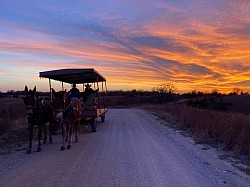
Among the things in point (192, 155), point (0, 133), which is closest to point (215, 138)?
point (192, 155)

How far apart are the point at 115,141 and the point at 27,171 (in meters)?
5.61

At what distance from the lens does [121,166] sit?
9.55 meters

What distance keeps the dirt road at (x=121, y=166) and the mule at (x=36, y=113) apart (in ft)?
2.47

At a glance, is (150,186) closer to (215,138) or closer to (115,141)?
(115,141)

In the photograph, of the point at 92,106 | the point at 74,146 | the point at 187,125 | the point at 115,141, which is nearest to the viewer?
the point at 74,146

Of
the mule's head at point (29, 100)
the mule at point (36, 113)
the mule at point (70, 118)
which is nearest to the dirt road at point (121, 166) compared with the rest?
the mule at point (70, 118)

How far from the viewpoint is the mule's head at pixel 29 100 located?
1150 cm

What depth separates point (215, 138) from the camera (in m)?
15.1

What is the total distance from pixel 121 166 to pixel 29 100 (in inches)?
157

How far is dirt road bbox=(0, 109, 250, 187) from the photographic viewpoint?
319 inches

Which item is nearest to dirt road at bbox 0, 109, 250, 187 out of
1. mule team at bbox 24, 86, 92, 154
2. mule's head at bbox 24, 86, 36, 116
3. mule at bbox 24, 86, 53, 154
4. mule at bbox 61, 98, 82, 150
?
mule at bbox 61, 98, 82, 150

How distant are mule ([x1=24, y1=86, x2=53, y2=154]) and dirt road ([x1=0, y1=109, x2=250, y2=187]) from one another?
0.75 m

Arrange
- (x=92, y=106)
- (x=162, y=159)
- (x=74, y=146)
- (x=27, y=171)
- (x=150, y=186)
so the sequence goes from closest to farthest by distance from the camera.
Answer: (x=150, y=186) < (x=27, y=171) < (x=162, y=159) < (x=74, y=146) < (x=92, y=106)

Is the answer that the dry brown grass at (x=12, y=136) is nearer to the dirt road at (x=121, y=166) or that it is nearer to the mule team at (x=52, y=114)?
the mule team at (x=52, y=114)
